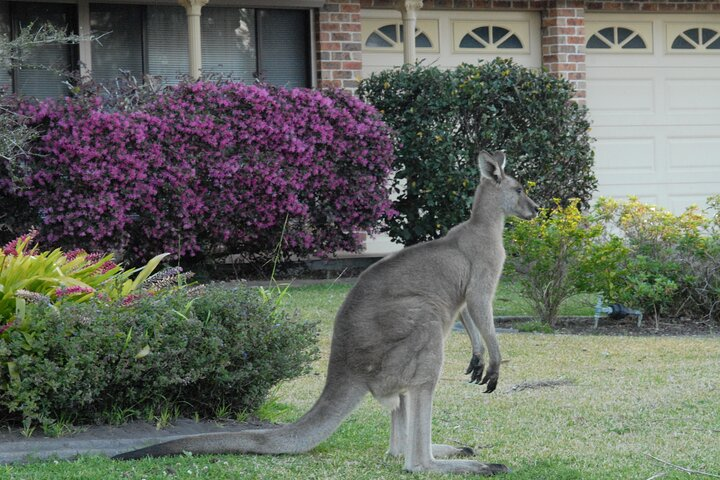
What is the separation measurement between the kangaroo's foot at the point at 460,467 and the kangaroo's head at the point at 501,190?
4.63 ft

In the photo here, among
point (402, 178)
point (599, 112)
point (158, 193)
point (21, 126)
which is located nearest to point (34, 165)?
point (21, 126)

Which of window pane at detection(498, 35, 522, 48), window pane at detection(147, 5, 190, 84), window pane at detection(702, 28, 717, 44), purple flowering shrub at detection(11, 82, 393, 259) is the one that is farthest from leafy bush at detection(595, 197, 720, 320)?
window pane at detection(702, 28, 717, 44)

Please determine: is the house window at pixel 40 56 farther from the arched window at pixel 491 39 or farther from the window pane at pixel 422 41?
the arched window at pixel 491 39

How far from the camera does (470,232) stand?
6035mm

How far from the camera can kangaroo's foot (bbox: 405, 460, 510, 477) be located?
17.9ft

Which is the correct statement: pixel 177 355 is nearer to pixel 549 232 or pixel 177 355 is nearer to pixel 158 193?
pixel 549 232

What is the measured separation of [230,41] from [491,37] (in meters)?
3.87

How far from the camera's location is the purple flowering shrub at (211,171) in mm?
11648

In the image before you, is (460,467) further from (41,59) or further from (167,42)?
(167,42)

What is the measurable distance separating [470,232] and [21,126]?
6.70 m

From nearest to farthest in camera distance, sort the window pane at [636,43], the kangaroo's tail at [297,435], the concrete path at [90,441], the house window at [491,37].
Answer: the kangaroo's tail at [297,435] < the concrete path at [90,441] < the house window at [491,37] < the window pane at [636,43]

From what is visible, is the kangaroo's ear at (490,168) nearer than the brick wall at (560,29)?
Yes

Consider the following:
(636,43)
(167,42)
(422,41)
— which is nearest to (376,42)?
(422,41)

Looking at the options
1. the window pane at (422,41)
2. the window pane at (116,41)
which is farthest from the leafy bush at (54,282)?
the window pane at (422,41)
